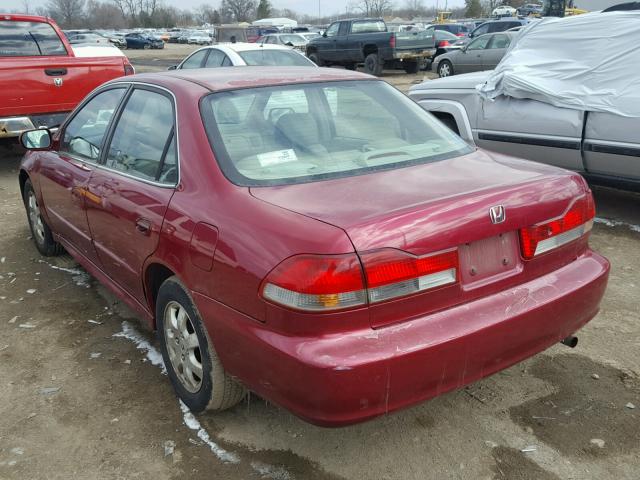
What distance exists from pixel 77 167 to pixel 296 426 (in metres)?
2.23

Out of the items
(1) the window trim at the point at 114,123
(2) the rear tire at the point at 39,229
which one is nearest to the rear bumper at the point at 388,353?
(1) the window trim at the point at 114,123

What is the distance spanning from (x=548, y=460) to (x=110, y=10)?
118 metres

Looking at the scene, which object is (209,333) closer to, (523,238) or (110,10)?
(523,238)

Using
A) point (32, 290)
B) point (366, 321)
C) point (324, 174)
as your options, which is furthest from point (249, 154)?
point (32, 290)

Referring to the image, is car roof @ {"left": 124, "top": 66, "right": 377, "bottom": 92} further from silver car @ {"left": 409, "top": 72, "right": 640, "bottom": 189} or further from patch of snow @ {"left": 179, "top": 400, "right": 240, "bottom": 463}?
silver car @ {"left": 409, "top": 72, "right": 640, "bottom": 189}

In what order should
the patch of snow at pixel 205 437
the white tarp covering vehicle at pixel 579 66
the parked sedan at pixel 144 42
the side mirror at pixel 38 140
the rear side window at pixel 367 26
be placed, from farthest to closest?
the parked sedan at pixel 144 42, the rear side window at pixel 367 26, the white tarp covering vehicle at pixel 579 66, the side mirror at pixel 38 140, the patch of snow at pixel 205 437

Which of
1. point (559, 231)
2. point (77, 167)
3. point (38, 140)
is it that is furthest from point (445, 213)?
point (38, 140)

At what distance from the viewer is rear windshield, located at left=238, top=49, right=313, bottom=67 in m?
9.78

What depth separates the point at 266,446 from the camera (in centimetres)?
282

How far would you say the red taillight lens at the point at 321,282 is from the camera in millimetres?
2182

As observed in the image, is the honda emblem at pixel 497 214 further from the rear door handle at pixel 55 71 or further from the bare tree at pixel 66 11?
the bare tree at pixel 66 11

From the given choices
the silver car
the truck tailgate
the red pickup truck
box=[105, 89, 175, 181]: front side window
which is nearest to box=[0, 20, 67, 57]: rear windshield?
the red pickup truck

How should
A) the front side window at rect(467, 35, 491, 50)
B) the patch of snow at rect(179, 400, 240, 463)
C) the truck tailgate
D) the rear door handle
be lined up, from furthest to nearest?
the front side window at rect(467, 35, 491, 50) → the rear door handle → the truck tailgate → the patch of snow at rect(179, 400, 240, 463)

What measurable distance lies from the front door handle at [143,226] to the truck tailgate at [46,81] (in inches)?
219
